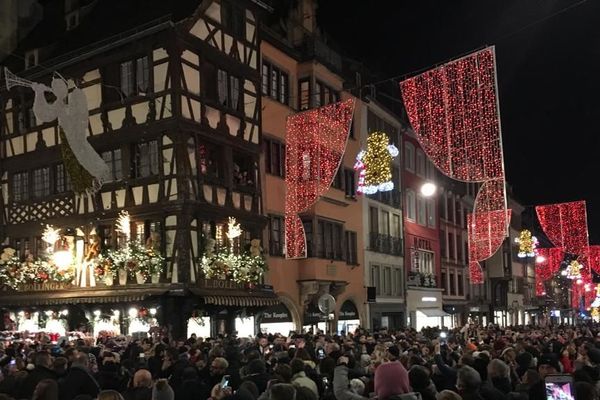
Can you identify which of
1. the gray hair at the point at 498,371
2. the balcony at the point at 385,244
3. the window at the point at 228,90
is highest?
the window at the point at 228,90

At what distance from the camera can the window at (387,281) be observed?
3953 cm

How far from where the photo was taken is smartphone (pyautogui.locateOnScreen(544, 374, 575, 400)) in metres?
6.71

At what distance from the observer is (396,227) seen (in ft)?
137

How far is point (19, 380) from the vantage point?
32.0 ft

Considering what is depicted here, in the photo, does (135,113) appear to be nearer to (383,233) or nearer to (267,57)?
(267,57)

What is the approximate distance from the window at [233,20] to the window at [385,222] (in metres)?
16.0

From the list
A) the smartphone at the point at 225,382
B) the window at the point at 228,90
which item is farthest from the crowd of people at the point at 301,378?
the window at the point at 228,90

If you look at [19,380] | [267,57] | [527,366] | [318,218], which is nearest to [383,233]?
[318,218]

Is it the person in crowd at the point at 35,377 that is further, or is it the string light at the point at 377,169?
the string light at the point at 377,169

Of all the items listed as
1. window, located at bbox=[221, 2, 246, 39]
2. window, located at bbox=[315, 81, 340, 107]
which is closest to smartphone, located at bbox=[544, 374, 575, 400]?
window, located at bbox=[221, 2, 246, 39]

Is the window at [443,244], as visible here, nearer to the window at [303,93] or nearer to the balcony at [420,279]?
the balcony at [420,279]

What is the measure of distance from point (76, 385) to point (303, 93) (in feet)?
79.1

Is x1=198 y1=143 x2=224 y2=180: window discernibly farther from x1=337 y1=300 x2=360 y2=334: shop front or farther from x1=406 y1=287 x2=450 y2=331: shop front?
x1=406 y1=287 x2=450 y2=331: shop front

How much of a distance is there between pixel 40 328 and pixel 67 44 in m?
11.1
